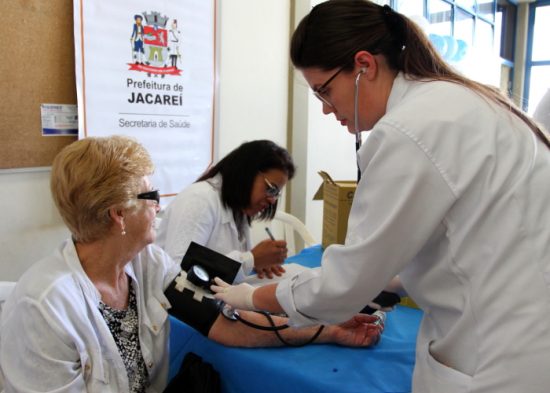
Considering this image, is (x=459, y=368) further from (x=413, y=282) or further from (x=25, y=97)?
Answer: (x=25, y=97)

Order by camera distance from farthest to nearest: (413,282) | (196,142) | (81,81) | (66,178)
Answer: (196,142)
(81,81)
(66,178)
(413,282)

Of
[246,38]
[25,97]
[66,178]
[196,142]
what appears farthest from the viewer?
[246,38]

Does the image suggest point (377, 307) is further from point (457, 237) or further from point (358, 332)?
point (457, 237)

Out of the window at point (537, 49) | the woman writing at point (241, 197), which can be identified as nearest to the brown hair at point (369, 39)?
the woman writing at point (241, 197)

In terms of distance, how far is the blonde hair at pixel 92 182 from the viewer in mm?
1094

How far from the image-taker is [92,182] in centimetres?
110

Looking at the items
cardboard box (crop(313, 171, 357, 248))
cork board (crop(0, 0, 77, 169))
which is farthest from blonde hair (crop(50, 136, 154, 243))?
cardboard box (crop(313, 171, 357, 248))

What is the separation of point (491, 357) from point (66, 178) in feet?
3.10

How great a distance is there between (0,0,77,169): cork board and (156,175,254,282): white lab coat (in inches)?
23.8

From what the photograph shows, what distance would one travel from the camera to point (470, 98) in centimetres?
80

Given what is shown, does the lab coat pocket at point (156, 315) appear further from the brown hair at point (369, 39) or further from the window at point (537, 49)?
the window at point (537, 49)

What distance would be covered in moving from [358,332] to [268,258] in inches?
26.3

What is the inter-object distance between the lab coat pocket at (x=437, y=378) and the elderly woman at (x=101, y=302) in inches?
11.2

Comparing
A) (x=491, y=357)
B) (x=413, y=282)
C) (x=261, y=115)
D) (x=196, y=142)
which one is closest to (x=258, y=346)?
(x=413, y=282)
